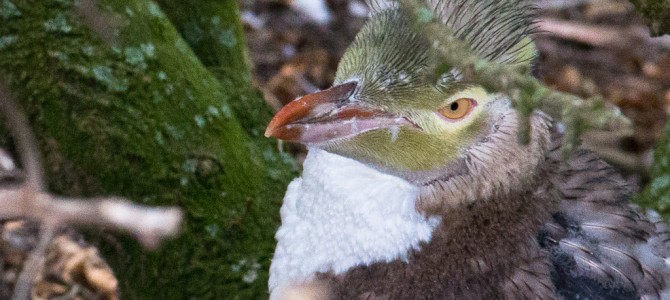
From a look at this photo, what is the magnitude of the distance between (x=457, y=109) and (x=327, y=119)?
0.40 m

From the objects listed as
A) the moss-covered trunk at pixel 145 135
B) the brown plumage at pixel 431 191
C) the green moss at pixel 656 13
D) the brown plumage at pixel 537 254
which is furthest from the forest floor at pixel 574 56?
the brown plumage at pixel 431 191

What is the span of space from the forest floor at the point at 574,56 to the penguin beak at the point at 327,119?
3.12 meters

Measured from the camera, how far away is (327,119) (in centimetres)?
286

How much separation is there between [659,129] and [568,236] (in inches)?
164

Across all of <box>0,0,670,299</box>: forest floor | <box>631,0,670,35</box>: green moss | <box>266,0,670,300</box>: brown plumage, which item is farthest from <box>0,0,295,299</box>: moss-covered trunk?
<box>0,0,670,299</box>: forest floor

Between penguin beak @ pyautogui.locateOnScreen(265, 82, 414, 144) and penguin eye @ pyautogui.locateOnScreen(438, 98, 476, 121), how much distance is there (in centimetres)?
11

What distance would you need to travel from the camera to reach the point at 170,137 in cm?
349

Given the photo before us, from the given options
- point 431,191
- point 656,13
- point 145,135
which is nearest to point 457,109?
point 431,191

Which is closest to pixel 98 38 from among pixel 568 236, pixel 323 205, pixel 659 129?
pixel 323 205

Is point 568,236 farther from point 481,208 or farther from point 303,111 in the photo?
point 303,111

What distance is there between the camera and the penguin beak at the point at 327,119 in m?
2.85

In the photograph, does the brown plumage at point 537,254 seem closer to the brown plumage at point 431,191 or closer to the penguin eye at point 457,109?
the brown plumage at point 431,191

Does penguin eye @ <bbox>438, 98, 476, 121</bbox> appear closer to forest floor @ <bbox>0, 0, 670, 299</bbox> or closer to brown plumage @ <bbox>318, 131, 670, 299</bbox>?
brown plumage @ <bbox>318, 131, 670, 299</bbox>

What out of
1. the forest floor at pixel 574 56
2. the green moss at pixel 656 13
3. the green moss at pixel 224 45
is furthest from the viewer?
the forest floor at pixel 574 56
